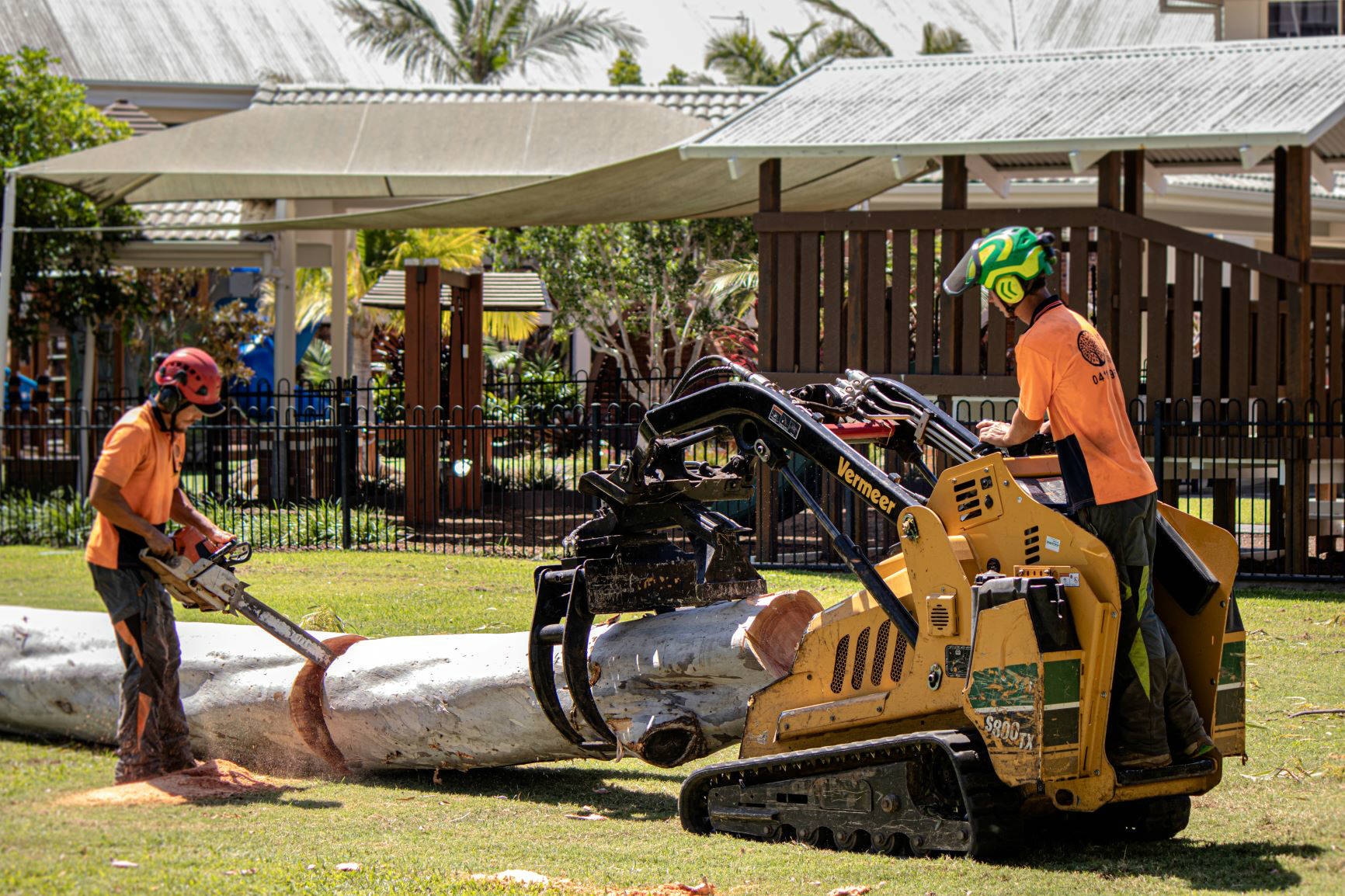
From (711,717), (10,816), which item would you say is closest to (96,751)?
(10,816)

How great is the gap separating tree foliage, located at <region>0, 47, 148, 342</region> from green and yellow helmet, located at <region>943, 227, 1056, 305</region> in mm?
17084

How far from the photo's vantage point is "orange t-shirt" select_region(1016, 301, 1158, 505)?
569cm

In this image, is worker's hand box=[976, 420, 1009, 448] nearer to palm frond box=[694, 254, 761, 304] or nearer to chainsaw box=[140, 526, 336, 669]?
chainsaw box=[140, 526, 336, 669]

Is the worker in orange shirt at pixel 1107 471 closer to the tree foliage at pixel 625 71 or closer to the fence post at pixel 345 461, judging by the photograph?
the fence post at pixel 345 461

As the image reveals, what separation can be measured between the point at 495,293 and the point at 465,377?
5239 millimetres

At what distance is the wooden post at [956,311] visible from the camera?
47.9ft

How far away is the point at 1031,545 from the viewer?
5664 millimetres

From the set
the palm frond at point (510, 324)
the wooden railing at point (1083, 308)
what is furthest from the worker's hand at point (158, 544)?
the palm frond at point (510, 324)

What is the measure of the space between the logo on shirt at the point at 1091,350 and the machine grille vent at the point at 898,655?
4.07 feet

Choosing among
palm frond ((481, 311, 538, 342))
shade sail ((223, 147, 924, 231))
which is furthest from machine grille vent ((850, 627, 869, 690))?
palm frond ((481, 311, 538, 342))

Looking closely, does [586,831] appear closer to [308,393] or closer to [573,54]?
[308,393]

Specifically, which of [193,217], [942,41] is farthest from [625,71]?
[193,217]

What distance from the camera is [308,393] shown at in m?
18.8

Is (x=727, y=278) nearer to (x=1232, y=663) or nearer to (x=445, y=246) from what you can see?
(x=445, y=246)
